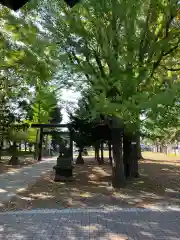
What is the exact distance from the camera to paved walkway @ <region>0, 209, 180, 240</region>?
5.05 meters

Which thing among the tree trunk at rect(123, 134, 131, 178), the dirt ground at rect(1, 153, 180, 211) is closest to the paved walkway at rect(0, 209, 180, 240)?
the dirt ground at rect(1, 153, 180, 211)

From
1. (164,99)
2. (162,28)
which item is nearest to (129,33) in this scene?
(164,99)

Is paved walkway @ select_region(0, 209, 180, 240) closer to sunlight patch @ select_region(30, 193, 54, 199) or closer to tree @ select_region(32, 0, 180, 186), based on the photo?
sunlight patch @ select_region(30, 193, 54, 199)

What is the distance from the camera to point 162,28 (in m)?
7.94

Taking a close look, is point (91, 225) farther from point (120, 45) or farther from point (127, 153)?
point (127, 153)

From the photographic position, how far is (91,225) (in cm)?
575

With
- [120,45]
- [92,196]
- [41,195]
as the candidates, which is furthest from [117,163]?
[120,45]

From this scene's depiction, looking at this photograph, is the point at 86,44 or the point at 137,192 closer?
the point at 86,44

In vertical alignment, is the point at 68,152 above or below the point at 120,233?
above

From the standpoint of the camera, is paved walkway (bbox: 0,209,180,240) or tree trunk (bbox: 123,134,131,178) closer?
paved walkway (bbox: 0,209,180,240)

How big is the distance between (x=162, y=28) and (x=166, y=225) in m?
5.43

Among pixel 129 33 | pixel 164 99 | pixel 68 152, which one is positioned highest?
pixel 129 33

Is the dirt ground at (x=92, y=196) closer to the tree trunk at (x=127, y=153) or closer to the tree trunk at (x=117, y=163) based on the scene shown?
the tree trunk at (x=117, y=163)

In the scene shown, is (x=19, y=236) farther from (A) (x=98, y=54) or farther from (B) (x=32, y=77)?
(A) (x=98, y=54)
